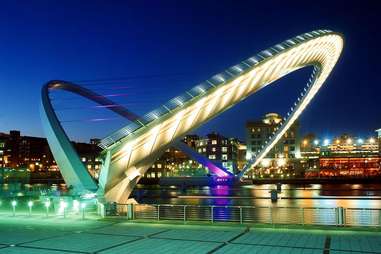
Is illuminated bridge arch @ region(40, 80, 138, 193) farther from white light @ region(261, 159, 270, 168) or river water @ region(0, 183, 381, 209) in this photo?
white light @ region(261, 159, 270, 168)

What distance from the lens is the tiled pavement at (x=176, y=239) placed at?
42.5 ft

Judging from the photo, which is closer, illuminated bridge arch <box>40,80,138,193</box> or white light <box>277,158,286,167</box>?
illuminated bridge arch <box>40,80,138,193</box>

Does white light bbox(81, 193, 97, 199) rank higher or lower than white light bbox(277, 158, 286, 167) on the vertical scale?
lower

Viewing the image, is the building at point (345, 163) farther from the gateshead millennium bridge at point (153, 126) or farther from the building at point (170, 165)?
the gateshead millennium bridge at point (153, 126)

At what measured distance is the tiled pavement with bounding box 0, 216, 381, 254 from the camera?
12953mm

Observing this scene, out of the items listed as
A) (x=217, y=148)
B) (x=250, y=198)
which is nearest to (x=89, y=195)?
(x=250, y=198)

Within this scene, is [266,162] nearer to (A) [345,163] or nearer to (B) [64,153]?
(A) [345,163]

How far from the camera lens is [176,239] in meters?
14.9

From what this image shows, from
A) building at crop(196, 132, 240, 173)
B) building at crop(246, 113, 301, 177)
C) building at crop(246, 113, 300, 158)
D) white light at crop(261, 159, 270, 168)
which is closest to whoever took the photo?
building at crop(246, 113, 301, 177)

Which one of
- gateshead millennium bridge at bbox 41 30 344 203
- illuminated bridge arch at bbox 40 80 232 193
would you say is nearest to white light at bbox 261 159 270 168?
gateshead millennium bridge at bbox 41 30 344 203

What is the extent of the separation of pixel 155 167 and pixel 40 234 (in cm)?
15080

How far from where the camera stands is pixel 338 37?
48562 millimetres

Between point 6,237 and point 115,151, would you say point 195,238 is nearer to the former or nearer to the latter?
point 6,237

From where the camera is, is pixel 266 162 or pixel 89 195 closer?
pixel 89 195
